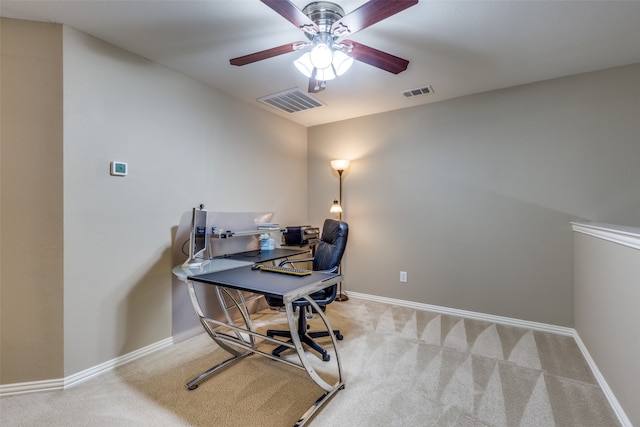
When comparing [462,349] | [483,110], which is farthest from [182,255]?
[483,110]

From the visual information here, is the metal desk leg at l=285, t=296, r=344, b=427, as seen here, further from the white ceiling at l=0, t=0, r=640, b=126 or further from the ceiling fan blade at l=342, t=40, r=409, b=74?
the white ceiling at l=0, t=0, r=640, b=126

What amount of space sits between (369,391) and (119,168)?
7.90 ft

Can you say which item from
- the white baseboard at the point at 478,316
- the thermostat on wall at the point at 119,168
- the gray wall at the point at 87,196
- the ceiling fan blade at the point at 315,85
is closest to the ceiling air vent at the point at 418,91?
the ceiling fan blade at the point at 315,85

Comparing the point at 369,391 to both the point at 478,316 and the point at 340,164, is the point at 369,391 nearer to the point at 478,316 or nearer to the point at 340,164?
the point at 478,316

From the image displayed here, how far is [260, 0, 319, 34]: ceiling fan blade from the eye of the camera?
139 centimetres

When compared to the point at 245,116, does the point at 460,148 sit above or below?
below

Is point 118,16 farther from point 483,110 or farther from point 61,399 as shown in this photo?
point 483,110

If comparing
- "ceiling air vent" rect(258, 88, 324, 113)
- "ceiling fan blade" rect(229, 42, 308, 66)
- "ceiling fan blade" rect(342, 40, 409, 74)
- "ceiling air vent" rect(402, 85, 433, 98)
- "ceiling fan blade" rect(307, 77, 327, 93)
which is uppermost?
"ceiling air vent" rect(402, 85, 433, 98)

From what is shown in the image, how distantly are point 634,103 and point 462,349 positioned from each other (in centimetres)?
257

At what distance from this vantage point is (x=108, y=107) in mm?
2162

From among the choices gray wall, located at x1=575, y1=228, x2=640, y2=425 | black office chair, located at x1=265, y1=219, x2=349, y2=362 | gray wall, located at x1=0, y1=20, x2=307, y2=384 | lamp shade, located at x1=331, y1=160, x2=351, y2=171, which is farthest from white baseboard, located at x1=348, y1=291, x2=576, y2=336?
gray wall, located at x1=0, y1=20, x2=307, y2=384

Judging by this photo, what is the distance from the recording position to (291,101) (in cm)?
329

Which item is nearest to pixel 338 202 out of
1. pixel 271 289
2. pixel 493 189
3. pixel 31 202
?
pixel 493 189

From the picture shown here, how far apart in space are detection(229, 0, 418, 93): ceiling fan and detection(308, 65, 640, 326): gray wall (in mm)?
1660
